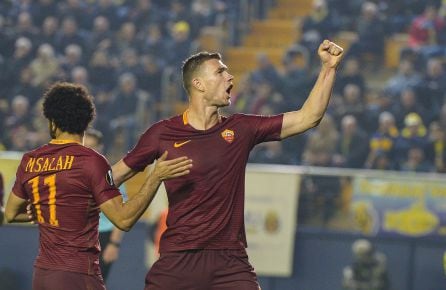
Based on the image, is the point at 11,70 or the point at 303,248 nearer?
the point at 303,248

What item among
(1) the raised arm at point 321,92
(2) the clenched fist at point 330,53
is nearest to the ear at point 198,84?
(1) the raised arm at point 321,92

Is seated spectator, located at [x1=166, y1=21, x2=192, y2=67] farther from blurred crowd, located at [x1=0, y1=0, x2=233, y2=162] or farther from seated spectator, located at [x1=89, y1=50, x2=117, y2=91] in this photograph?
seated spectator, located at [x1=89, y1=50, x2=117, y2=91]

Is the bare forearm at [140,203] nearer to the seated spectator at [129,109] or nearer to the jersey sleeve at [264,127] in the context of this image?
the jersey sleeve at [264,127]

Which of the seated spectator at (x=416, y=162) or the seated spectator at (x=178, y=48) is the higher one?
the seated spectator at (x=178, y=48)

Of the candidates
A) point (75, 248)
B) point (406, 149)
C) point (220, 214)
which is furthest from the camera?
point (406, 149)

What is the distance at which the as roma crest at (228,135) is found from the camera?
6.48 meters

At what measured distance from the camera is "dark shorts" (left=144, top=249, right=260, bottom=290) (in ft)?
20.5

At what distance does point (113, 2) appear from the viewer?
1972cm

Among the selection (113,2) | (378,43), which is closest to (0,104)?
(113,2)

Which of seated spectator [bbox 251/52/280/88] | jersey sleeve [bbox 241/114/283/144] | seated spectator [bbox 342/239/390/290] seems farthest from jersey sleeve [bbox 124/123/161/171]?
seated spectator [bbox 251/52/280/88]

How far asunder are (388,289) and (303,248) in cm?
100

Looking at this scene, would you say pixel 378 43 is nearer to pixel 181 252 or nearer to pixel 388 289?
pixel 388 289

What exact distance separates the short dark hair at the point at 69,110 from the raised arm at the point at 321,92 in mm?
1218

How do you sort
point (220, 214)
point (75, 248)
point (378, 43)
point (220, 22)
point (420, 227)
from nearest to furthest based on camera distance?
point (75, 248), point (220, 214), point (420, 227), point (378, 43), point (220, 22)
